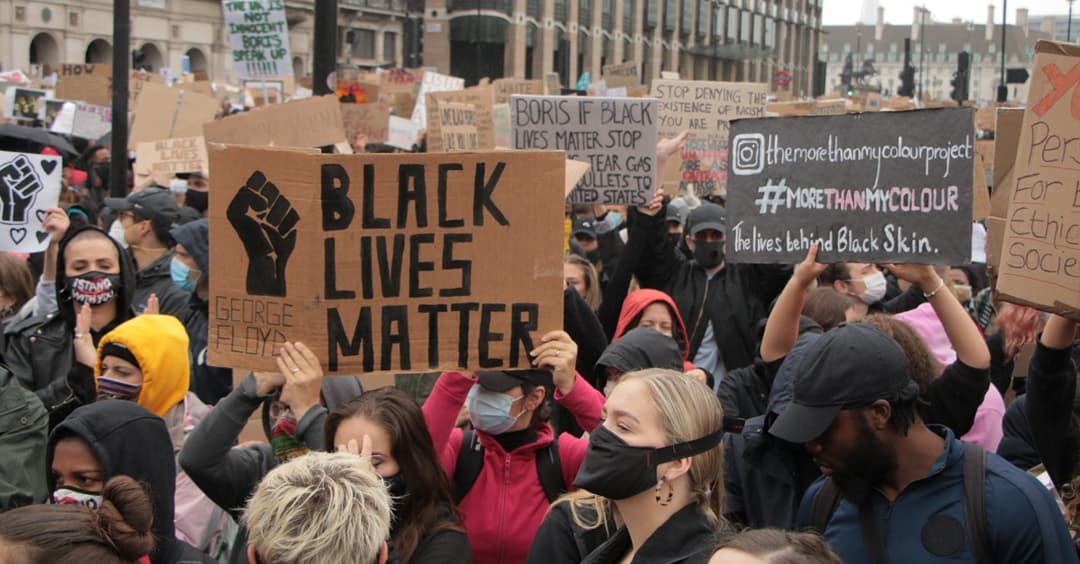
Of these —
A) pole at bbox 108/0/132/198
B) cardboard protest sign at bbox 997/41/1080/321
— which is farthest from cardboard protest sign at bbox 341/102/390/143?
Result: cardboard protest sign at bbox 997/41/1080/321

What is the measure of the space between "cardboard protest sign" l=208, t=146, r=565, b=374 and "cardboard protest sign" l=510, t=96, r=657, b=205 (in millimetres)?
3379

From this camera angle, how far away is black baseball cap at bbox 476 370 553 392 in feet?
13.4

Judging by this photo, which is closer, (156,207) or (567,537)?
(567,537)

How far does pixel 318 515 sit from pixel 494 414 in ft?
4.23

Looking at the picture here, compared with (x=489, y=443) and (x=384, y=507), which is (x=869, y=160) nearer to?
(x=489, y=443)

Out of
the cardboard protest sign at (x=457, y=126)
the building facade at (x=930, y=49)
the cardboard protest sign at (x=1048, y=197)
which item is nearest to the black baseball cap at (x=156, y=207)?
the cardboard protest sign at (x=457, y=126)

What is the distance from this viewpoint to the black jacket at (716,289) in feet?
21.3

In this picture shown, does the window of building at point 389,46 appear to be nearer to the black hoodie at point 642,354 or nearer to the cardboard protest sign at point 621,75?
the cardboard protest sign at point 621,75

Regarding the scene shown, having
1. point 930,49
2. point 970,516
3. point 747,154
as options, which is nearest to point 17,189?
point 747,154

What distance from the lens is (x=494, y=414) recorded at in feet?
13.3

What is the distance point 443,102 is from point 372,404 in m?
8.01

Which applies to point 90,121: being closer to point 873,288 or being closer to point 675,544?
point 873,288

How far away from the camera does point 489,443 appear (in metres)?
4.09

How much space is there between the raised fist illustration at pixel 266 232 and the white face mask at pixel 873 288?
3.46 metres
